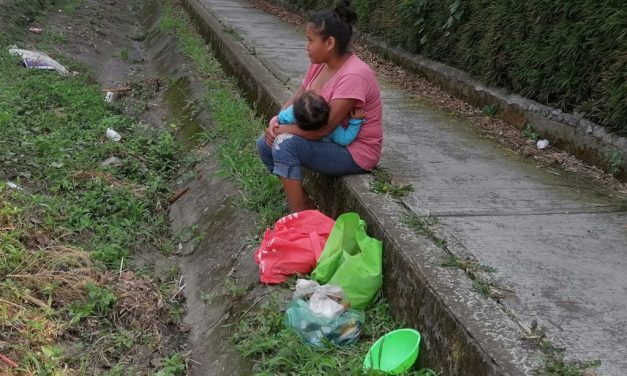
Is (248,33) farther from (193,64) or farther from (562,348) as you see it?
(562,348)

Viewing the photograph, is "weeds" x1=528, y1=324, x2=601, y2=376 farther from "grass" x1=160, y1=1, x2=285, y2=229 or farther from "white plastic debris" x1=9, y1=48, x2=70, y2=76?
"white plastic debris" x1=9, y1=48, x2=70, y2=76

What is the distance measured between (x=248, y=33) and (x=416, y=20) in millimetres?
3754

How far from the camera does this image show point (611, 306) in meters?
2.88

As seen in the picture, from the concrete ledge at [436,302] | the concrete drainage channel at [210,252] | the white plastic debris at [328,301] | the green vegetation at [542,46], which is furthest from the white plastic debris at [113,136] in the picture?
the white plastic debris at [328,301]

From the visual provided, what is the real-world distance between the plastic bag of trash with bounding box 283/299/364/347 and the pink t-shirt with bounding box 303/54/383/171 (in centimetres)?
124

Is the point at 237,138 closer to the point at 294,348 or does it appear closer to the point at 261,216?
the point at 261,216

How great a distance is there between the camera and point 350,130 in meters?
4.02

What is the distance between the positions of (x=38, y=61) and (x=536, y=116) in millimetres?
6878

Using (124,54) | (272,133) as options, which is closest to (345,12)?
(272,133)

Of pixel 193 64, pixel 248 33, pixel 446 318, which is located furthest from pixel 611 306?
pixel 248 33

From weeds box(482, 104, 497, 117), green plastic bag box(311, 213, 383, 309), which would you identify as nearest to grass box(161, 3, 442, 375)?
green plastic bag box(311, 213, 383, 309)

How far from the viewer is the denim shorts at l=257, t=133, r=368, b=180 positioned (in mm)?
4031

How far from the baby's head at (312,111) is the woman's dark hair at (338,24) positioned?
1.16 ft

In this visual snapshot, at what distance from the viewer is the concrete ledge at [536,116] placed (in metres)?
4.57
